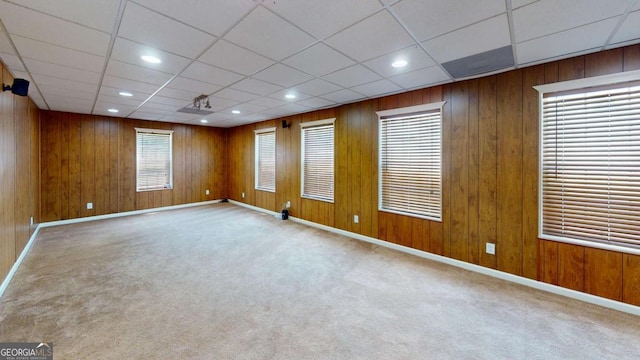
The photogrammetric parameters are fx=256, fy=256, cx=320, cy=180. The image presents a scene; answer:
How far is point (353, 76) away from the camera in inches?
127

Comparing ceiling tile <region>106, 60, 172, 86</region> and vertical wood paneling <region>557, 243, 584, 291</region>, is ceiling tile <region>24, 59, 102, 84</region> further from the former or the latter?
vertical wood paneling <region>557, 243, 584, 291</region>

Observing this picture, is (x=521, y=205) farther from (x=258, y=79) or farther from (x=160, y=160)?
(x=160, y=160)

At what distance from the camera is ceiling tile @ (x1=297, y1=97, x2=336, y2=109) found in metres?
4.45

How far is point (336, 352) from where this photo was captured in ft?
6.20

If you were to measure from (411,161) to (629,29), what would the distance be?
2345 millimetres

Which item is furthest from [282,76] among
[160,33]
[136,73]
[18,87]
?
[18,87]

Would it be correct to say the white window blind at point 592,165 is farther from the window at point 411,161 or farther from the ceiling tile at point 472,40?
the window at point 411,161

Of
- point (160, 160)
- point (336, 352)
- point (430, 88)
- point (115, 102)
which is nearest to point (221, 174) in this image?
point (160, 160)

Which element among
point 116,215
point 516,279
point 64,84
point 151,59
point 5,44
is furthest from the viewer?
point 116,215

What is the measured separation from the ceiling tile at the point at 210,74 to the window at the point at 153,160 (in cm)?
443

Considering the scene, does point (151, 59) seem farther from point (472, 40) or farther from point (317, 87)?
point (472, 40)

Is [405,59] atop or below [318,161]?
atop

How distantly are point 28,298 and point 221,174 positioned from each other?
5.87m

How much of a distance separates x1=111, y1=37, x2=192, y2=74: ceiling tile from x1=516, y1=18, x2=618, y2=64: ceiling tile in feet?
11.1
